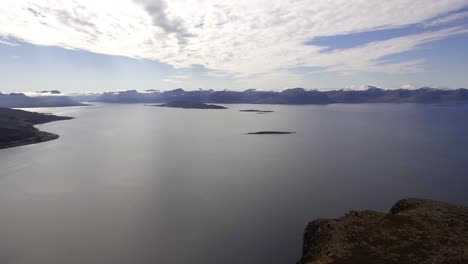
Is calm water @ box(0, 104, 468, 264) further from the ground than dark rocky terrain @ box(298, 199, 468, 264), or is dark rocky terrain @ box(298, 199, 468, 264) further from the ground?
dark rocky terrain @ box(298, 199, 468, 264)

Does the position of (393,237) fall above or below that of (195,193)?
above

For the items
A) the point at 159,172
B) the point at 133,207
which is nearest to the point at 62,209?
the point at 133,207

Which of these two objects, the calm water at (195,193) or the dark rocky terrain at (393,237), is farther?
the calm water at (195,193)

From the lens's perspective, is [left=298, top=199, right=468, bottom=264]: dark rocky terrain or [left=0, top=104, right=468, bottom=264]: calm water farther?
[left=0, top=104, right=468, bottom=264]: calm water

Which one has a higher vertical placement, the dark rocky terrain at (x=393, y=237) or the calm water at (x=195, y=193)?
the dark rocky terrain at (x=393, y=237)

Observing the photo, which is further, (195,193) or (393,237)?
(195,193)
